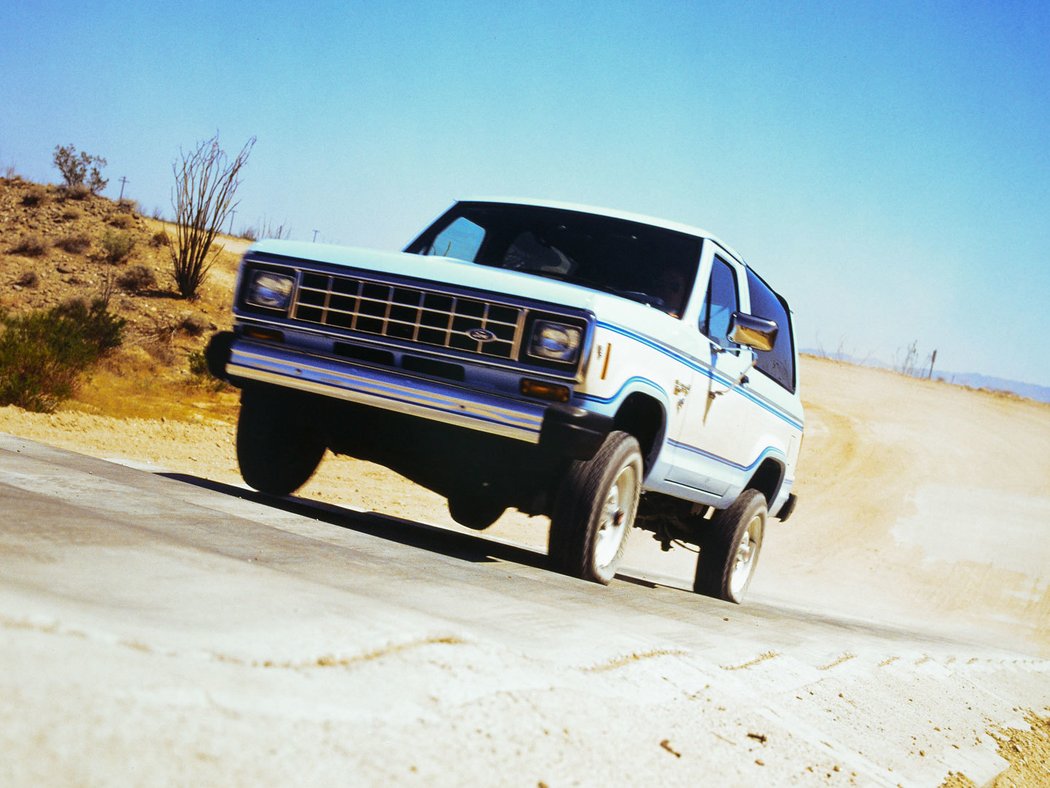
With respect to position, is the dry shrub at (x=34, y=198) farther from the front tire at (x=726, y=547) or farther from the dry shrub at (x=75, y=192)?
the front tire at (x=726, y=547)

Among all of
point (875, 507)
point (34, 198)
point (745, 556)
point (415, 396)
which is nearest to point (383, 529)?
point (415, 396)

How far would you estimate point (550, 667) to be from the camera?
133 inches

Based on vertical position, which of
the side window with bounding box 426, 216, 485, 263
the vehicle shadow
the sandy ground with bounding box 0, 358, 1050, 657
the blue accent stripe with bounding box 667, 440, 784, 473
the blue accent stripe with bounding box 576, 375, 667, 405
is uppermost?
the side window with bounding box 426, 216, 485, 263

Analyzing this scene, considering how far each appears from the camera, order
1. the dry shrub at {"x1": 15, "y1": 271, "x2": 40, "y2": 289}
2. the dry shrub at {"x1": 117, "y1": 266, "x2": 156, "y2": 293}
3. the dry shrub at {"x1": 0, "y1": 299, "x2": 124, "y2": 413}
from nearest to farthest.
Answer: the dry shrub at {"x1": 0, "y1": 299, "x2": 124, "y2": 413}, the dry shrub at {"x1": 15, "y1": 271, "x2": 40, "y2": 289}, the dry shrub at {"x1": 117, "y1": 266, "x2": 156, "y2": 293}

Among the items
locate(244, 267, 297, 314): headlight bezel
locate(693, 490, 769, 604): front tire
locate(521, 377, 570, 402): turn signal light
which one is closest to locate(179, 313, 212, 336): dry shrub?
locate(693, 490, 769, 604): front tire

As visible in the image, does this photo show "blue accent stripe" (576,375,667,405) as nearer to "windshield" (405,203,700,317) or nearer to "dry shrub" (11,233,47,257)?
"windshield" (405,203,700,317)

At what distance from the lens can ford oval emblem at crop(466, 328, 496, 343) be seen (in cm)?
557

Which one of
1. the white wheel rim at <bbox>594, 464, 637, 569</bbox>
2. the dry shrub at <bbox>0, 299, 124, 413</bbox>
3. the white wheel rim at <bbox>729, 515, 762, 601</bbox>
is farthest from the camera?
the dry shrub at <bbox>0, 299, 124, 413</bbox>

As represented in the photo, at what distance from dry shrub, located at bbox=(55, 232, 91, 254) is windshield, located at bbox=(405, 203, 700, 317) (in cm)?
2592

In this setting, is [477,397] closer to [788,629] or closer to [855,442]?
[788,629]

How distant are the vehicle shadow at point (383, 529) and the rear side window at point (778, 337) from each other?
2.26 metres

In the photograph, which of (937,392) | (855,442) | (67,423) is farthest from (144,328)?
(937,392)

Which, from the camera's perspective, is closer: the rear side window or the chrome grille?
the chrome grille

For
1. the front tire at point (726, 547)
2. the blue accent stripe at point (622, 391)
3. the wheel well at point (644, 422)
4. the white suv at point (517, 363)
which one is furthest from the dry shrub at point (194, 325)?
the blue accent stripe at point (622, 391)
